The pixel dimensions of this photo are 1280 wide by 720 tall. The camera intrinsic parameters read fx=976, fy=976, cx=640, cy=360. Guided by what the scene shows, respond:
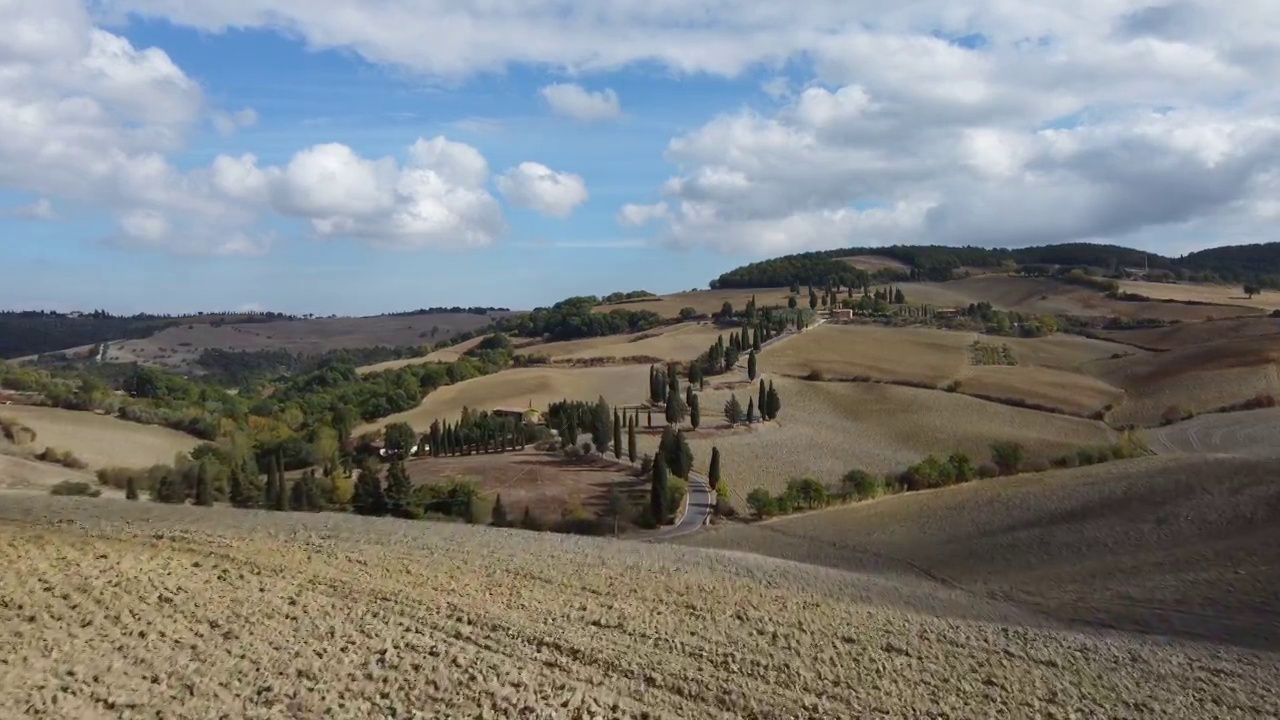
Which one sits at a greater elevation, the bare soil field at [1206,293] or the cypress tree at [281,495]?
the bare soil field at [1206,293]

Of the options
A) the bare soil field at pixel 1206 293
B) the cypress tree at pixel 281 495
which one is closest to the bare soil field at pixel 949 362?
the bare soil field at pixel 1206 293

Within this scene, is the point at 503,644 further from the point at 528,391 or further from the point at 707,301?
the point at 707,301

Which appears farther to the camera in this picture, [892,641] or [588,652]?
[892,641]

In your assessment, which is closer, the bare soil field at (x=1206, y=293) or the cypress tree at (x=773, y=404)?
the cypress tree at (x=773, y=404)

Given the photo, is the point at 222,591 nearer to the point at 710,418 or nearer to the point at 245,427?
the point at 710,418

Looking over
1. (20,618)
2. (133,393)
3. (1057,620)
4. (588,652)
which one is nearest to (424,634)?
(588,652)

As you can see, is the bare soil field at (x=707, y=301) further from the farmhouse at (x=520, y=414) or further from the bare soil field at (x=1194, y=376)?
the farmhouse at (x=520, y=414)

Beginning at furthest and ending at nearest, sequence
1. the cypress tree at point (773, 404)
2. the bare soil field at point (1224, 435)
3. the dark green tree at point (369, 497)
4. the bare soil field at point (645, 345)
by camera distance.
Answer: the bare soil field at point (645, 345)
the cypress tree at point (773, 404)
the bare soil field at point (1224, 435)
the dark green tree at point (369, 497)
